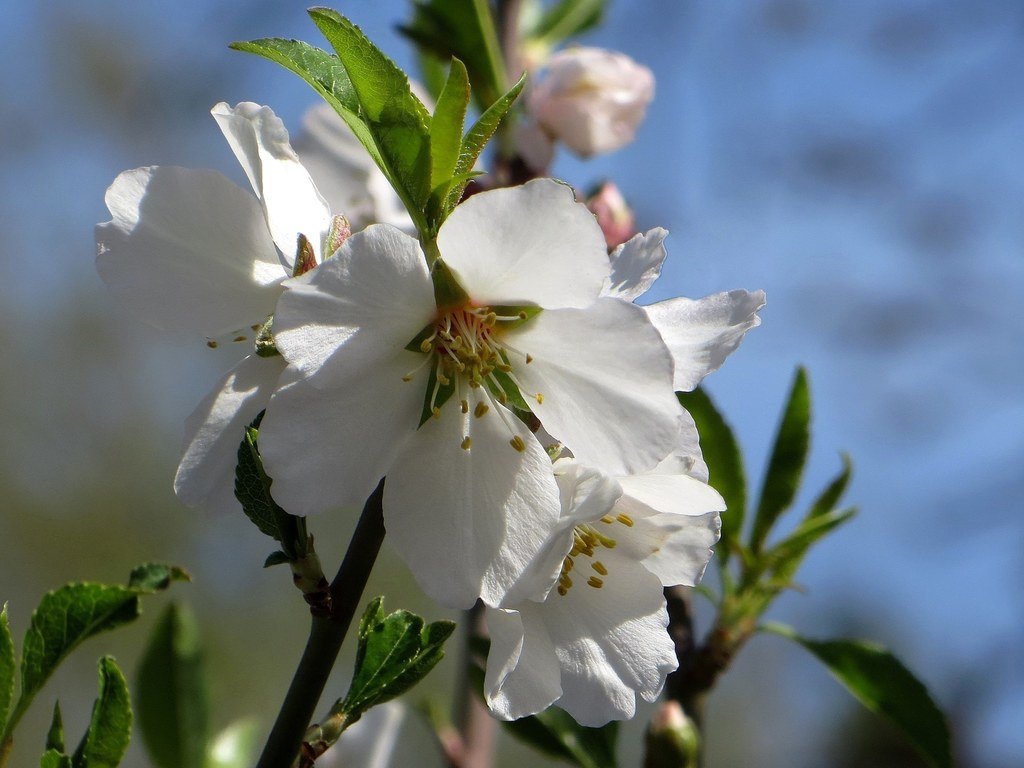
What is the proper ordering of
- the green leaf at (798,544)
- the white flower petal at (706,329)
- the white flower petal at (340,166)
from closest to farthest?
1. the white flower petal at (706,329)
2. the green leaf at (798,544)
3. the white flower petal at (340,166)

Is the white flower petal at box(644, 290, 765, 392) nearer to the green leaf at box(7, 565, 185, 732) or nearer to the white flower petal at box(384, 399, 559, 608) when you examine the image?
the white flower petal at box(384, 399, 559, 608)

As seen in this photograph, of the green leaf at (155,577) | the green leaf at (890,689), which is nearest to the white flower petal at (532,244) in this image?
the green leaf at (155,577)

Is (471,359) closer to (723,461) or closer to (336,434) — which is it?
(336,434)

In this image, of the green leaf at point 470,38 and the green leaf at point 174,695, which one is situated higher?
the green leaf at point 470,38

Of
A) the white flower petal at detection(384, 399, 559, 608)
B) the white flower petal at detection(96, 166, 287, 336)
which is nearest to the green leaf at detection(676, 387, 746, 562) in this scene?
the white flower petal at detection(384, 399, 559, 608)

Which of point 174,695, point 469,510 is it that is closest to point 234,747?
point 174,695

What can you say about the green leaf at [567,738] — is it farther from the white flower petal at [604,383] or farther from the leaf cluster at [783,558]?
the white flower petal at [604,383]

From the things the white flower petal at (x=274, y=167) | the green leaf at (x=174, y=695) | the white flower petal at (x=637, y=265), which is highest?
the white flower petal at (x=274, y=167)
